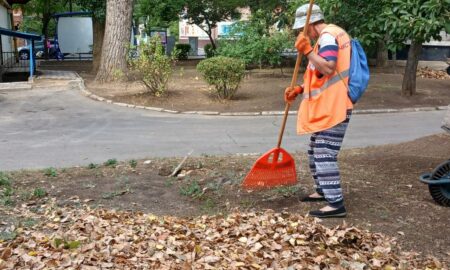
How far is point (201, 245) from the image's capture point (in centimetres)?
391

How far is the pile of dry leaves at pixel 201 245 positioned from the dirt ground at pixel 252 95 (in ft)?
30.5

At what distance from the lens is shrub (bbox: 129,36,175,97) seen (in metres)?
14.4

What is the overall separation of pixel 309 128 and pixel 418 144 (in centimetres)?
416

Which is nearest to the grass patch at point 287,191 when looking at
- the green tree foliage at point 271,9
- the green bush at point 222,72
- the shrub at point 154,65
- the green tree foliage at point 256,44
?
the green bush at point 222,72

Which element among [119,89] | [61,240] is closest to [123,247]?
[61,240]

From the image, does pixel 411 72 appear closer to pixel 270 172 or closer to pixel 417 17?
pixel 417 17

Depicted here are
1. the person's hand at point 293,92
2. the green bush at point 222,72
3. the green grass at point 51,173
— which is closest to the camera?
the person's hand at point 293,92

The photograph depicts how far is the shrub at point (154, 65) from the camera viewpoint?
14438 millimetres

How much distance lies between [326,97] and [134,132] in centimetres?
707

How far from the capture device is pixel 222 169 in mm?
6508

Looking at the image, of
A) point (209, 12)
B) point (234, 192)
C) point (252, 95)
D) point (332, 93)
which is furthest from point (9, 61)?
point (332, 93)

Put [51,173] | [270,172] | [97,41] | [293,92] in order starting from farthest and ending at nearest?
[97,41]
[51,173]
[270,172]
[293,92]

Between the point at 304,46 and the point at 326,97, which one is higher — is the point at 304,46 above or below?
above

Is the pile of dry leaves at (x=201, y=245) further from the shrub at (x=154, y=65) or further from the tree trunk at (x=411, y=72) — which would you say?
the tree trunk at (x=411, y=72)
